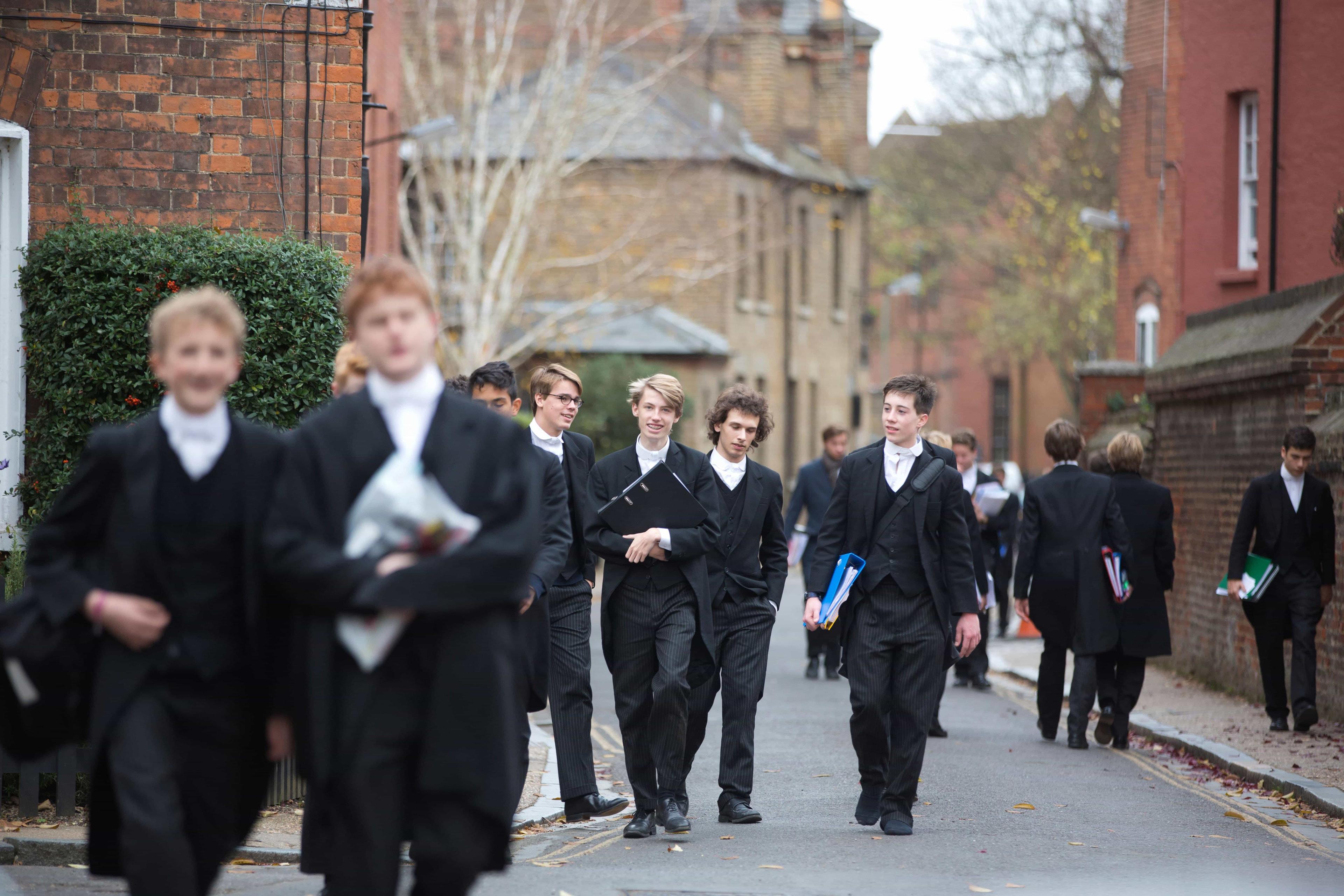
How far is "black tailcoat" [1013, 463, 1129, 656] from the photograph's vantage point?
11.1 metres

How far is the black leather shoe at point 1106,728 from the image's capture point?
11289 millimetres

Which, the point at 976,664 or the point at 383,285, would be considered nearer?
the point at 383,285

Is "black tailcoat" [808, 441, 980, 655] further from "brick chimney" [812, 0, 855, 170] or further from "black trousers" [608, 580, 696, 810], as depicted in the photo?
"brick chimney" [812, 0, 855, 170]

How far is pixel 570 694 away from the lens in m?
8.14

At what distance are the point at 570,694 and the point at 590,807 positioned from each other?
1.82 feet

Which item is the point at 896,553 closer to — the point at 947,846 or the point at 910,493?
the point at 910,493

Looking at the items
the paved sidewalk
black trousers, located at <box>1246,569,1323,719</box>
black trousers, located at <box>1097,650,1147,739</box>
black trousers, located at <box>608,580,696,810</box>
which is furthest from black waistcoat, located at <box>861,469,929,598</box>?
black trousers, located at <box>1246,569,1323,719</box>

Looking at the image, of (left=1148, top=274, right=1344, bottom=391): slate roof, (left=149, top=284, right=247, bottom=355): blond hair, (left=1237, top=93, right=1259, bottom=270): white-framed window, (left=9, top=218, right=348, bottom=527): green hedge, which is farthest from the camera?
(left=1237, top=93, right=1259, bottom=270): white-framed window

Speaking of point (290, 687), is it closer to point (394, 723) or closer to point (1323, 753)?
point (394, 723)

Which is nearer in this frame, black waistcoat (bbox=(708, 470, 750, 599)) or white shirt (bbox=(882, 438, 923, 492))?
black waistcoat (bbox=(708, 470, 750, 599))

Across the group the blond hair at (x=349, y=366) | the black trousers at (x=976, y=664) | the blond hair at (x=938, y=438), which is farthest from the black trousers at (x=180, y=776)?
the black trousers at (x=976, y=664)

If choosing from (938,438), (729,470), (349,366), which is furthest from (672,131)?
(349,366)

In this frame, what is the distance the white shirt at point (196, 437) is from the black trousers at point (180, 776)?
52cm

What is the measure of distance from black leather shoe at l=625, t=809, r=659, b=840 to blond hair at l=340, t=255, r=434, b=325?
3.97 m
